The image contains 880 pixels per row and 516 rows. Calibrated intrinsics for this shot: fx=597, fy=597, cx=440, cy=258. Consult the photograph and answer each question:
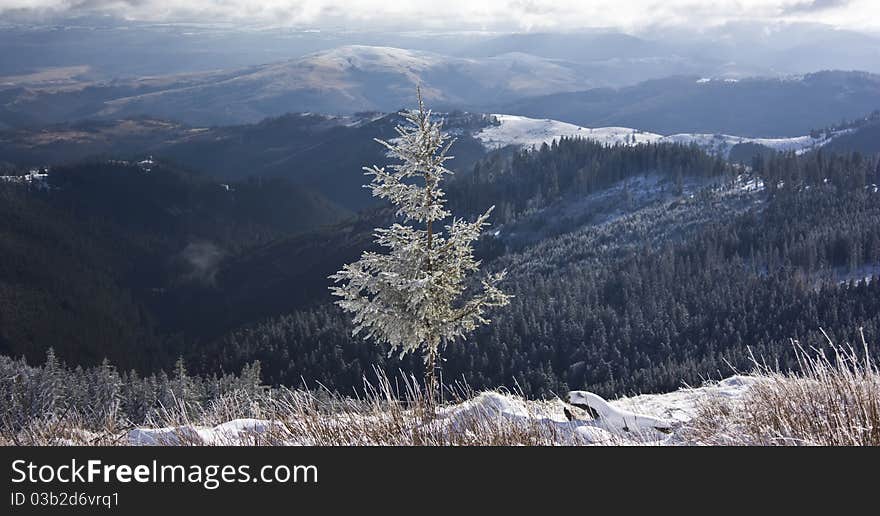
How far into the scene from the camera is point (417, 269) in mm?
19172

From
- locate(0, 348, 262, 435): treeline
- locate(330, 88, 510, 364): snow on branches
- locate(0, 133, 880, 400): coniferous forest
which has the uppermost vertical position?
locate(330, 88, 510, 364): snow on branches

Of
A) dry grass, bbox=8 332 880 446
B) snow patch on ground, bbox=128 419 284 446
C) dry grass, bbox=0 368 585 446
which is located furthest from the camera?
snow patch on ground, bbox=128 419 284 446

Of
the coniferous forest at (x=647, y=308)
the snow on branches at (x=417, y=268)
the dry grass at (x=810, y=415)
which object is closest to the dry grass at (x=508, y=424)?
the dry grass at (x=810, y=415)

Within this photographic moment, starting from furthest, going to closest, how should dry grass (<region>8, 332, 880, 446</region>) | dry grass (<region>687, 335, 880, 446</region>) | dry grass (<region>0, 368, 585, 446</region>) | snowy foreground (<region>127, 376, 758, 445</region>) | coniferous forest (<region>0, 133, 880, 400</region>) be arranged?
coniferous forest (<region>0, 133, 880, 400</region>) → snowy foreground (<region>127, 376, 758, 445</region>) → dry grass (<region>0, 368, 585, 446</region>) → dry grass (<region>8, 332, 880, 446</region>) → dry grass (<region>687, 335, 880, 446</region>)

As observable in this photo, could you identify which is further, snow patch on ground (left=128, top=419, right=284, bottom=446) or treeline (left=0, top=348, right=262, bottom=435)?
treeline (left=0, top=348, right=262, bottom=435)

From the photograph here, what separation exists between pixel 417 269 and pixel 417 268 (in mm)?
44

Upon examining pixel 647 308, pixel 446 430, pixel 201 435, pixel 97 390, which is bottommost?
pixel 647 308

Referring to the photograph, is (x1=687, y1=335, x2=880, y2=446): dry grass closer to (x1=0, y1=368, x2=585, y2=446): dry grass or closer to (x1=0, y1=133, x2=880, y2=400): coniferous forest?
(x1=0, y1=368, x2=585, y2=446): dry grass

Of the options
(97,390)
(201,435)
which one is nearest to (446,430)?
(201,435)

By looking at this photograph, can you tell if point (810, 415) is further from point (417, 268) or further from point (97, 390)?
point (97, 390)

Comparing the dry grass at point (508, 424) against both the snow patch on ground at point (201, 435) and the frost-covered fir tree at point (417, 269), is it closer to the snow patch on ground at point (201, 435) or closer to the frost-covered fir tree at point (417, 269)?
the snow patch on ground at point (201, 435)

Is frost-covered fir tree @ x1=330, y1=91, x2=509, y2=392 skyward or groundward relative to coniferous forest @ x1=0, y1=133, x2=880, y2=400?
skyward

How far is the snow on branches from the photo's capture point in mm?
19250

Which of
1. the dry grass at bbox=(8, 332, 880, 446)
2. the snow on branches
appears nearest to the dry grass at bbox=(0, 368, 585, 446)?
the dry grass at bbox=(8, 332, 880, 446)
